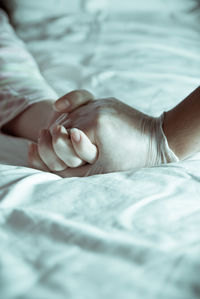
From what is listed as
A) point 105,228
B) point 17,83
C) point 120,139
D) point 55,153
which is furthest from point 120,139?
point 17,83

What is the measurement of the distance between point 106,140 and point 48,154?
0.10m

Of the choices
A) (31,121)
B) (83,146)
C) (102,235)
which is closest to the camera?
(102,235)

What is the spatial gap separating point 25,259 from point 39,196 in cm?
11

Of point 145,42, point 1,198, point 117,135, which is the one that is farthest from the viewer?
point 145,42

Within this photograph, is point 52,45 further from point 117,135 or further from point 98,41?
point 117,135

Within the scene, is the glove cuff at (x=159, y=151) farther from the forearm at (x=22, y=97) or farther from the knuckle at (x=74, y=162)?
the forearm at (x=22, y=97)

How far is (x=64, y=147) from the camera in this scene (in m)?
0.54

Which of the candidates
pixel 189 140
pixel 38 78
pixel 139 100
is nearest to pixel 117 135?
pixel 189 140

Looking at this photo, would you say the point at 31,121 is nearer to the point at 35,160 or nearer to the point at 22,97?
the point at 22,97

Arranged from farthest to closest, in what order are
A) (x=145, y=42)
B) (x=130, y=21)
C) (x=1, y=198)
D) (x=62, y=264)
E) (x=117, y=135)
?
(x=130, y=21), (x=145, y=42), (x=117, y=135), (x=1, y=198), (x=62, y=264)

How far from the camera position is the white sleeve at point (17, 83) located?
74 cm

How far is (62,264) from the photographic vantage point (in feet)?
0.94

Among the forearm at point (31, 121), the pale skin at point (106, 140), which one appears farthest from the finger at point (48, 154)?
the forearm at point (31, 121)

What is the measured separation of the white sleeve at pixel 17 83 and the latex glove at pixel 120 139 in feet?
0.64
